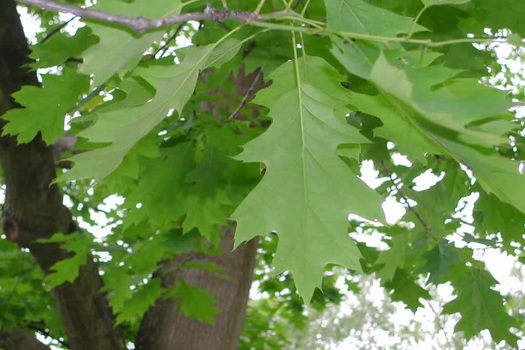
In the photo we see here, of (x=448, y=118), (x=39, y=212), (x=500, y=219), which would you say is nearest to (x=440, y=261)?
(x=500, y=219)

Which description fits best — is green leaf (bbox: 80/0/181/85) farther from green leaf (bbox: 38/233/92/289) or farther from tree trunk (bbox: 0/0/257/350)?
green leaf (bbox: 38/233/92/289)

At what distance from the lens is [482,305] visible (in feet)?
8.37

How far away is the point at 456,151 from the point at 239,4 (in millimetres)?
1115

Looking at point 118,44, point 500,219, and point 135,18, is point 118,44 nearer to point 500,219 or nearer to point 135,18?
point 135,18

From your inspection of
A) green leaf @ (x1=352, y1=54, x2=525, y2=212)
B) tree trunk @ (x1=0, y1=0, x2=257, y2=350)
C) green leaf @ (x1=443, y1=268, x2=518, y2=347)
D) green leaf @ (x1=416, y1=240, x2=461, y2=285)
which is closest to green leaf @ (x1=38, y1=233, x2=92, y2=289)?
tree trunk @ (x1=0, y1=0, x2=257, y2=350)

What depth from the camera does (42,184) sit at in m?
2.57

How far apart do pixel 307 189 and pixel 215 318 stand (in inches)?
81.3

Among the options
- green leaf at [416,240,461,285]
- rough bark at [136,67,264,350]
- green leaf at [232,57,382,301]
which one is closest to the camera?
green leaf at [232,57,382,301]

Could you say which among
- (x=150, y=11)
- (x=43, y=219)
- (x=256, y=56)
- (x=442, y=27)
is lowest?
(x=150, y=11)

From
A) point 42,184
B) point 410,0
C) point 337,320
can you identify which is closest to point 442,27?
point 410,0

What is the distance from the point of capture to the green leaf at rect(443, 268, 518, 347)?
2502mm

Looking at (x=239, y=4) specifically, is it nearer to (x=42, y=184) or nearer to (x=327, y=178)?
(x=327, y=178)

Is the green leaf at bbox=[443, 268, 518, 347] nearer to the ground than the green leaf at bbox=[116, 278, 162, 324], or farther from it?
farther from it

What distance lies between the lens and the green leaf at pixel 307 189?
1.13m
